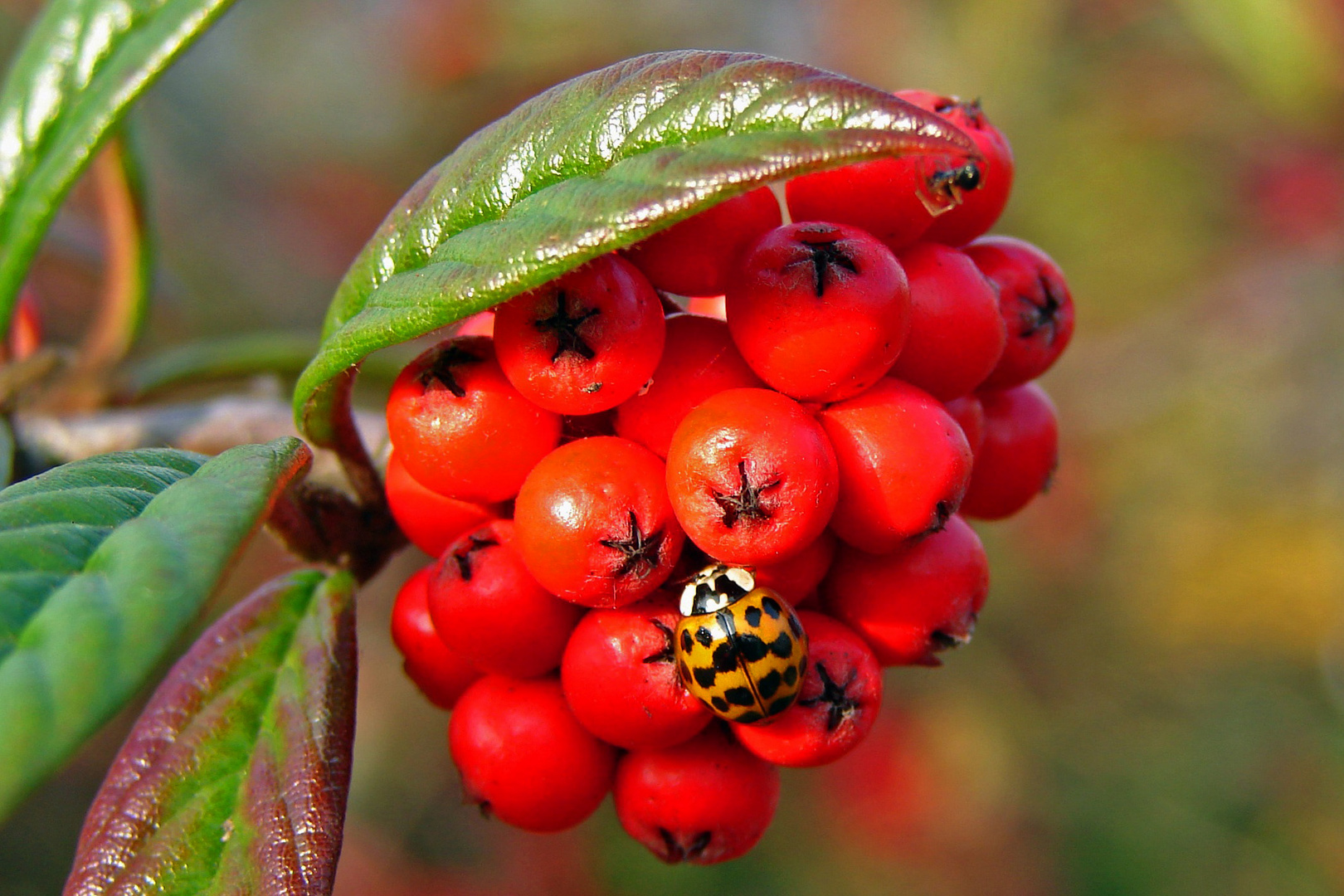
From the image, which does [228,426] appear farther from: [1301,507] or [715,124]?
[1301,507]

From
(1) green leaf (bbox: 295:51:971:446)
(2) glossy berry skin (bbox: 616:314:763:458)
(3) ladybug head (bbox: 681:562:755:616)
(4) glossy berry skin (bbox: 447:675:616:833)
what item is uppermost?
(1) green leaf (bbox: 295:51:971:446)

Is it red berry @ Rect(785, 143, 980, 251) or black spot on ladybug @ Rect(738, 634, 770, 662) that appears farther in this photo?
red berry @ Rect(785, 143, 980, 251)

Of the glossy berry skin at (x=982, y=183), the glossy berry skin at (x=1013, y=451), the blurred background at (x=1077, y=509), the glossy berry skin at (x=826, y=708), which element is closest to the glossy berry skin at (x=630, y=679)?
the glossy berry skin at (x=826, y=708)

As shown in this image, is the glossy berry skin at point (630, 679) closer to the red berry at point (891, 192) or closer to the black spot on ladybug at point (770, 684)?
the black spot on ladybug at point (770, 684)

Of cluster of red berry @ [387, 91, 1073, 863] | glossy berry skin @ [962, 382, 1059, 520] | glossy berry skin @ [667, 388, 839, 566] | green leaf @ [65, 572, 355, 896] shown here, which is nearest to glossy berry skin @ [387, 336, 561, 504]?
cluster of red berry @ [387, 91, 1073, 863]

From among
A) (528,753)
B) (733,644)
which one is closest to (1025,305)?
(733,644)

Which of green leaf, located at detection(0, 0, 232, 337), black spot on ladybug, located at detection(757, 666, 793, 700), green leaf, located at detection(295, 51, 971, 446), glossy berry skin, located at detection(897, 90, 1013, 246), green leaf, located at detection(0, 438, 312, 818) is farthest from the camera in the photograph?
green leaf, located at detection(0, 0, 232, 337)

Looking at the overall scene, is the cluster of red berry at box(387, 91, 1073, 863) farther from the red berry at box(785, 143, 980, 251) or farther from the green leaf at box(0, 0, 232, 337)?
the green leaf at box(0, 0, 232, 337)

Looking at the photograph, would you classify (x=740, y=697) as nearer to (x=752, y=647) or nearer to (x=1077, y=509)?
(x=752, y=647)
